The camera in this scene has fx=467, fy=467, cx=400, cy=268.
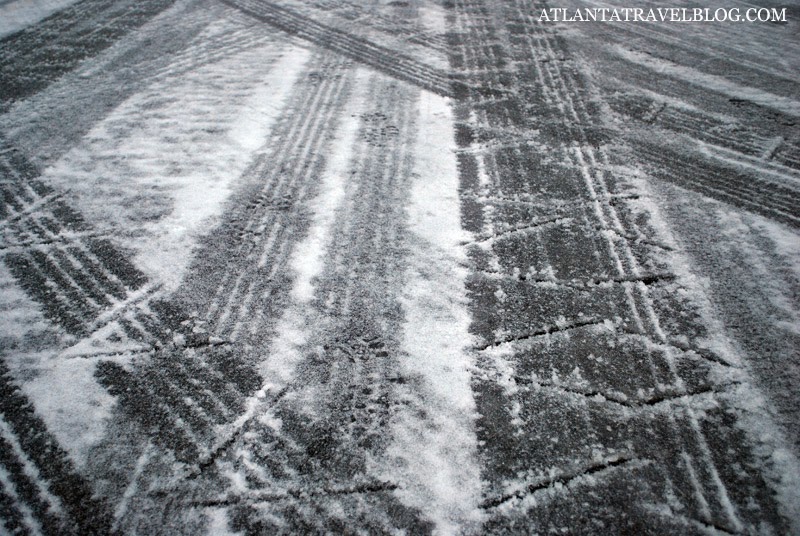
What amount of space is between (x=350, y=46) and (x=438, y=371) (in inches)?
155

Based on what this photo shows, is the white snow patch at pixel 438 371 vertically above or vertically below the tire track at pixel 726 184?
below

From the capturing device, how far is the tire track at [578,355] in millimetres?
1640

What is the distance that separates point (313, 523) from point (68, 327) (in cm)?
148

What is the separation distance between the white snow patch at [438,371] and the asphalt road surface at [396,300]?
0.04ft

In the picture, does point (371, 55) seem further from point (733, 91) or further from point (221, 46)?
point (733, 91)

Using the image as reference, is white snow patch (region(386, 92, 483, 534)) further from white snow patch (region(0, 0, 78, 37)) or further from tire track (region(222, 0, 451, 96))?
white snow patch (region(0, 0, 78, 37))

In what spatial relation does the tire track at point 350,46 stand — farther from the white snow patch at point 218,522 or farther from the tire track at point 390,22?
the white snow patch at point 218,522

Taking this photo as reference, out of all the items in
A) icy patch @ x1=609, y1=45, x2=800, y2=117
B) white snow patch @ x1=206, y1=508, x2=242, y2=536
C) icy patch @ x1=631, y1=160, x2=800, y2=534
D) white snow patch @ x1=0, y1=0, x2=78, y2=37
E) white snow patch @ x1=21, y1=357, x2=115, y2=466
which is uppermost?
white snow patch @ x1=0, y1=0, x2=78, y2=37

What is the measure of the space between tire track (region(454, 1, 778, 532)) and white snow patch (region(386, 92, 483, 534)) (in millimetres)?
84

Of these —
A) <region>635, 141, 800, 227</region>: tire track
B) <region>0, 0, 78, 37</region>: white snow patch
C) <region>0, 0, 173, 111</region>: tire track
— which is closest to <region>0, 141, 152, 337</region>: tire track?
<region>0, 0, 173, 111</region>: tire track

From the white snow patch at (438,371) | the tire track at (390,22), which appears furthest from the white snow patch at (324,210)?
the tire track at (390,22)

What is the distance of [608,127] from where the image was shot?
3.56 m

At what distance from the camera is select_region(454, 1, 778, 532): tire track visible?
164 centimetres

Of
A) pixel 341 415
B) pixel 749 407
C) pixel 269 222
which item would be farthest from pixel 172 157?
pixel 749 407
